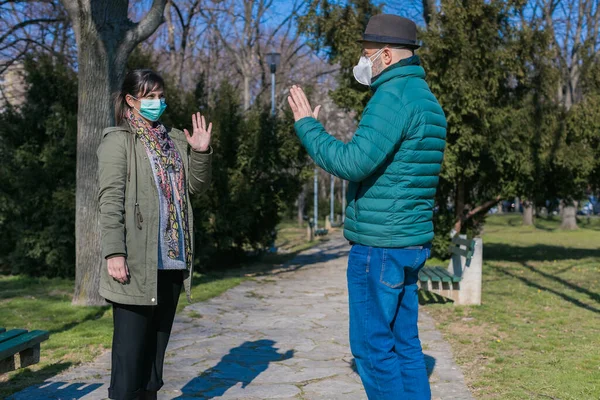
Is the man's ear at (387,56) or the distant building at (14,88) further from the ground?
the distant building at (14,88)

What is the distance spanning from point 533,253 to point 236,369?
13.8 meters

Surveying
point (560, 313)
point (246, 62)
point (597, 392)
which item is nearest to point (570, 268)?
point (560, 313)

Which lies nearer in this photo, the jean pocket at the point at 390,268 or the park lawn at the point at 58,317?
the jean pocket at the point at 390,268

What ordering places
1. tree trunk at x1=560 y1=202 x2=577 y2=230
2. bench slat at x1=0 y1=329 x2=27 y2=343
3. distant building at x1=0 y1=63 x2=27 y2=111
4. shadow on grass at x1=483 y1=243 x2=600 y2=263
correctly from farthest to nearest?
tree trunk at x1=560 y1=202 x2=577 y2=230 < shadow on grass at x1=483 y1=243 x2=600 y2=263 < distant building at x1=0 y1=63 x2=27 y2=111 < bench slat at x1=0 y1=329 x2=27 y2=343

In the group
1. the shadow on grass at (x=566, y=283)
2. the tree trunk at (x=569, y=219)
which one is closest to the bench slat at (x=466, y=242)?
the shadow on grass at (x=566, y=283)

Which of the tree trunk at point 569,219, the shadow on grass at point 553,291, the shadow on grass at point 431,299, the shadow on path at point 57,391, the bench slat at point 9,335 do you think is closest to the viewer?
the bench slat at point 9,335

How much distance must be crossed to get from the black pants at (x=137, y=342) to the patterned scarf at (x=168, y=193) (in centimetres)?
12

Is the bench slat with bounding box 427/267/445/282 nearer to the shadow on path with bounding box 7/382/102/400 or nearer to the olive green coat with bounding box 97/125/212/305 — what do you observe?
the shadow on path with bounding box 7/382/102/400

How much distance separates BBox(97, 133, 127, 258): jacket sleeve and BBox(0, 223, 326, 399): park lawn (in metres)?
1.95

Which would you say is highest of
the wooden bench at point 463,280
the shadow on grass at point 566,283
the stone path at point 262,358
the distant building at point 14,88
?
the distant building at point 14,88

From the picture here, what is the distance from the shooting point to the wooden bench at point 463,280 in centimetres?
827

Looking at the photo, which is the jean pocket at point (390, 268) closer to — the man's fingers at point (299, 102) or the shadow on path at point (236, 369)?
the man's fingers at point (299, 102)

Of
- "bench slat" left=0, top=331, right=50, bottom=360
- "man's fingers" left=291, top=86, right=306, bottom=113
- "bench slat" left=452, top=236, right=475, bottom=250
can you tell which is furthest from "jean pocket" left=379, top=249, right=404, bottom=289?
"bench slat" left=452, top=236, right=475, bottom=250

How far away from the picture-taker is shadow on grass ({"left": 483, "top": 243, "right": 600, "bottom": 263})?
1604cm
